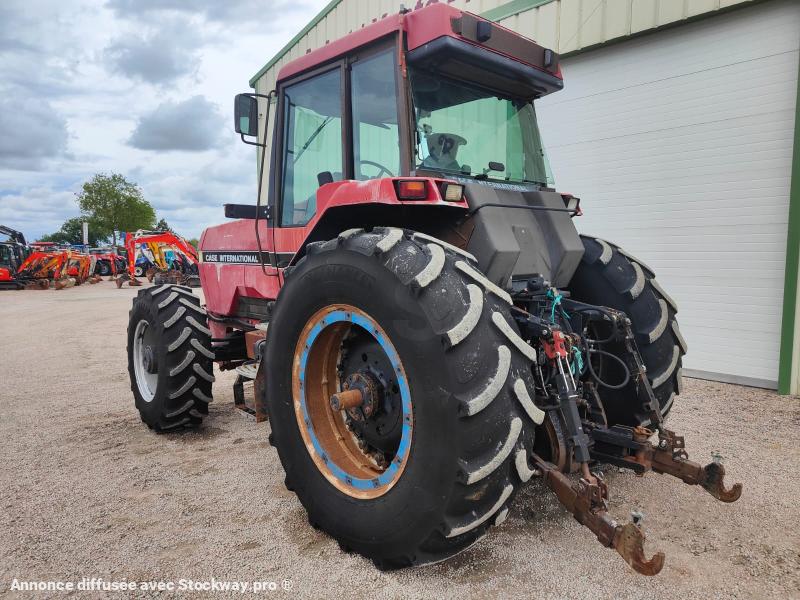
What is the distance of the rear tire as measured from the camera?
3.29 m

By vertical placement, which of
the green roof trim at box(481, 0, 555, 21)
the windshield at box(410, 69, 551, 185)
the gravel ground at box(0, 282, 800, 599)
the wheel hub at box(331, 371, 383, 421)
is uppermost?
the green roof trim at box(481, 0, 555, 21)

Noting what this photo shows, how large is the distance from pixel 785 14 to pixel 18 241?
27132 millimetres

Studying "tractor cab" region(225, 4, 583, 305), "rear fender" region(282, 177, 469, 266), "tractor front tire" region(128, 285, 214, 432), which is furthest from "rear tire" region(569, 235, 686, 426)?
"tractor front tire" region(128, 285, 214, 432)

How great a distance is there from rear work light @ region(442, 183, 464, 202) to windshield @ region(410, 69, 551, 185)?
0.36 m

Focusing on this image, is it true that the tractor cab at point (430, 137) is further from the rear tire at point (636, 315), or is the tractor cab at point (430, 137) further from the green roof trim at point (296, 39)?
the green roof trim at point (296, 39)

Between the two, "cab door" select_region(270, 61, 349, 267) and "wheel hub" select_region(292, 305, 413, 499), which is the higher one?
"cab door" select_region(270, 61, 349, 267)

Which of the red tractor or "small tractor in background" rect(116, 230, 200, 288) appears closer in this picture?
the red tractor

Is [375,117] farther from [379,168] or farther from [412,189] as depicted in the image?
[412,189]

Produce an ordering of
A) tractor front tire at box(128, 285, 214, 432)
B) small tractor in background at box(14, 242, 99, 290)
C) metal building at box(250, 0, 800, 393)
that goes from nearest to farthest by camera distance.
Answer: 1. tractor front tire at box(128, 285, 214, 432)
2. metal building at box(250, 0, 800, 393)
3. small tractor in background at box(14, 242, 99, 290)

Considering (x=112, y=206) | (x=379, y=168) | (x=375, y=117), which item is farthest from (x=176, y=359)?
(x=112, y=206)

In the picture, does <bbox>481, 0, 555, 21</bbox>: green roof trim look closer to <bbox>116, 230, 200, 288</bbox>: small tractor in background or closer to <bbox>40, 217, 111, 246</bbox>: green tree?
<bbox>116, 230, 200, 288</bbox>: small tractor in background

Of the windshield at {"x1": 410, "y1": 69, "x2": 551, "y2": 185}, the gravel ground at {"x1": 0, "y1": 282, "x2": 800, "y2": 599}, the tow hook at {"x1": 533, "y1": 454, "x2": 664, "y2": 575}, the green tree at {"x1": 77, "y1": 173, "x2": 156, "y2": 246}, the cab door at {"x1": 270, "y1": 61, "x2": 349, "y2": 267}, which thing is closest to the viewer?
the tow hook at {"x1": 533, "y1": 454, "x2": 664, "y2": 575}

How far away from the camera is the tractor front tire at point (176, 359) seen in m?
4.34

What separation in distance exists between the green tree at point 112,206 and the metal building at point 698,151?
45914 mm
